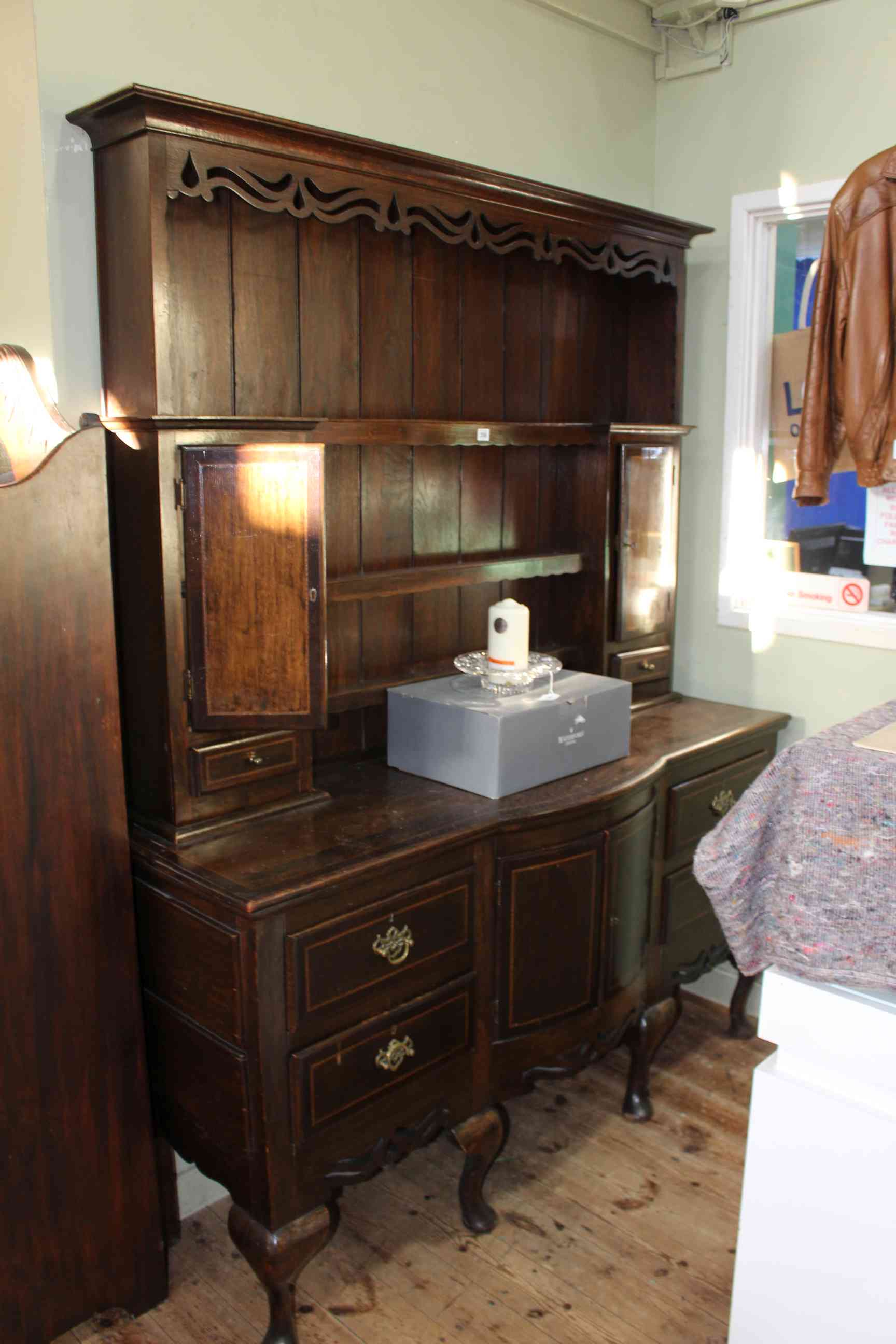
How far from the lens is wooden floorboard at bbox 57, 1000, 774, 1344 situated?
208 cm

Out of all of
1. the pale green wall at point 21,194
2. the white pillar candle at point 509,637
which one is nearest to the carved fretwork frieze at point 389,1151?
the white pillar candle at point 509,637

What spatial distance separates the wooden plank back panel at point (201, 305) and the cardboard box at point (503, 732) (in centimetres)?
74

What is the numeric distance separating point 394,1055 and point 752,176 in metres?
2.39

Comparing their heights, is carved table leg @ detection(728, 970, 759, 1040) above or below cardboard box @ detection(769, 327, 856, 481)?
below

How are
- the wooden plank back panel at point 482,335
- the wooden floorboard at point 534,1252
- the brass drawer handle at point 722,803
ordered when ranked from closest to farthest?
the wooden floorboard at point 534,1252
the wooden plank back panel at point 482,335
the brass drawer handle at point 722,803

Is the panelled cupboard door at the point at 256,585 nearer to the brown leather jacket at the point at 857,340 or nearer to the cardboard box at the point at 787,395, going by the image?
the brown leather jacket at the point at 857,340

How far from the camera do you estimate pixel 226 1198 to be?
2.46 metres

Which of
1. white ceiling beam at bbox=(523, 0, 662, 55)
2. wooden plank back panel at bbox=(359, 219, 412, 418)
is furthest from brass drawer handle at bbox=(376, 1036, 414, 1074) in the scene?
white ceiling beam at bbox=(523, 0, 662, 55)

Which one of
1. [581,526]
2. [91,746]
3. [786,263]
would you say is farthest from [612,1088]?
[786,263]

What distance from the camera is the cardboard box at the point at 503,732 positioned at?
2.27 meters

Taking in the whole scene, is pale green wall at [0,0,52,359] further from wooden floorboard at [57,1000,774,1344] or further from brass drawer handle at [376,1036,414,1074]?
wooden floorboard at [57,1000,774,1344]

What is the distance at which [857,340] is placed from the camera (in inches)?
103

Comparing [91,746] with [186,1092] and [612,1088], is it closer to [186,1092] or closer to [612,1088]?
[186,1092]

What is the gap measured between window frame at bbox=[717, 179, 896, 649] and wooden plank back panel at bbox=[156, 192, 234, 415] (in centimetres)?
150
